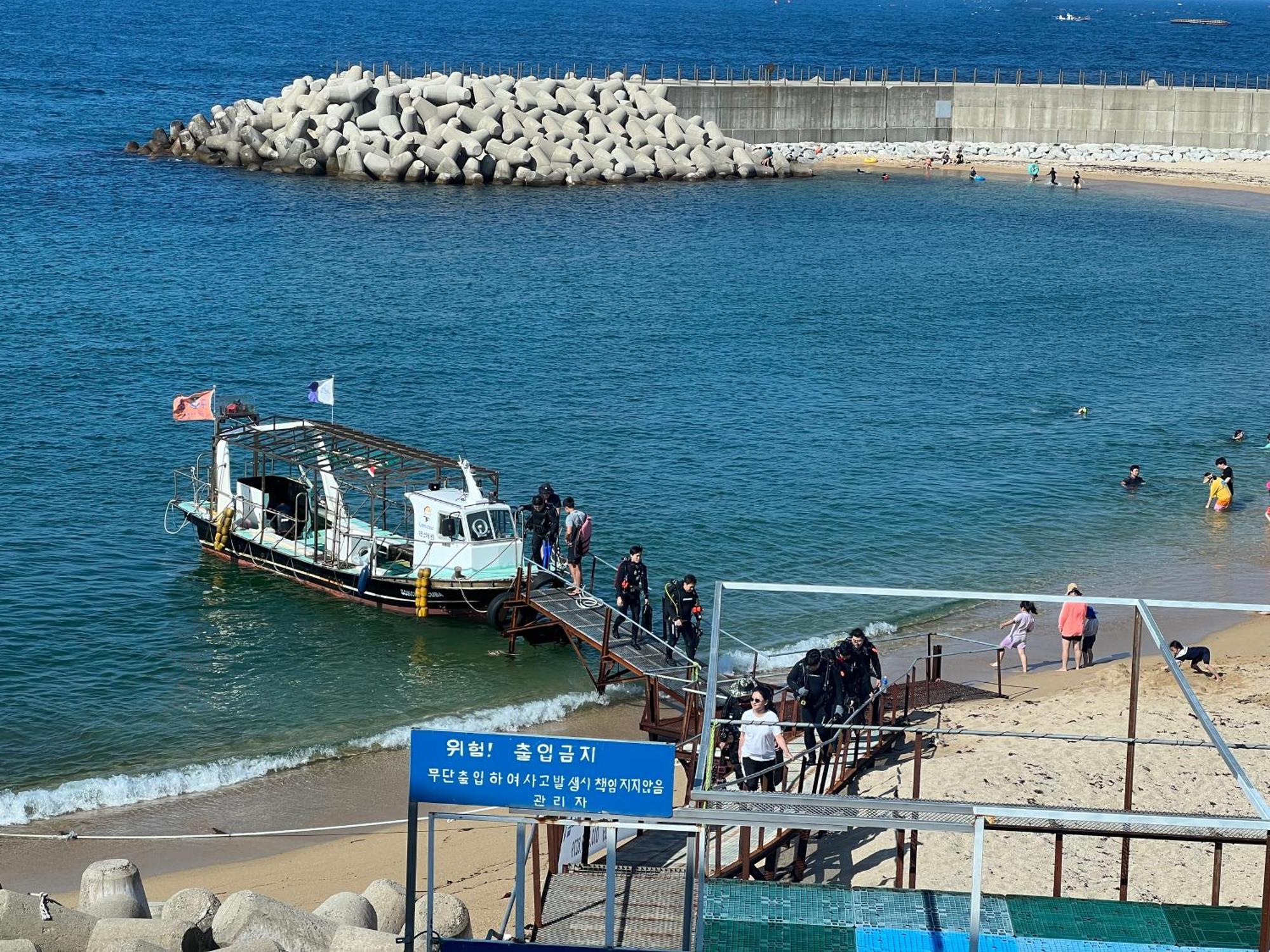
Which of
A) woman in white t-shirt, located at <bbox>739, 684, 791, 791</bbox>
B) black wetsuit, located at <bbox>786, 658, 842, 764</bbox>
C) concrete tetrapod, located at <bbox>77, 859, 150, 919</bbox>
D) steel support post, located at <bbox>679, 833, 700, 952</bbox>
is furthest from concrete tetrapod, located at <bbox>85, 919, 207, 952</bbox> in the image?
black wetsuit, located at <bbox>786, 658, 842, 764</bbox>

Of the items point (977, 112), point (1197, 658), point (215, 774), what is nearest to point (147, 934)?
point (215, 774)

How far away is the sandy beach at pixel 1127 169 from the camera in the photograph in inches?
3130

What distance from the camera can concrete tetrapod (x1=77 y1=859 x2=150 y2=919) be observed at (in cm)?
1507

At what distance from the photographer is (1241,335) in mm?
50531

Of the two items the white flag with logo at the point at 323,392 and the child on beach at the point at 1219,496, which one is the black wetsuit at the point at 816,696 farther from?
the child on beach at the point at 1219,496

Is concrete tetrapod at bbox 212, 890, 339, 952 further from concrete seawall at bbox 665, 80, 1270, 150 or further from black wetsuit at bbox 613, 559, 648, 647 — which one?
concrete seawall at bbox 665, 80, 1270, 150

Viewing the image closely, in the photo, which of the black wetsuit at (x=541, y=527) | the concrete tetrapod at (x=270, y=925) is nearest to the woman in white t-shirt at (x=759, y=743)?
the concrete tetrapod at (x=270, y=925)

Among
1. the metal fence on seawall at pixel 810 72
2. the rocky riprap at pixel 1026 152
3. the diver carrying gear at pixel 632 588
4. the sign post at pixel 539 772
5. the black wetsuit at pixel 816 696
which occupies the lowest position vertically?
the diver carrying gear at pixel 632 588

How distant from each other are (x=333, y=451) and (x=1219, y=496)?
18.8 meters

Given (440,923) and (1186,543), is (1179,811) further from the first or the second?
(1186,543)

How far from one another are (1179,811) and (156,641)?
17.2m

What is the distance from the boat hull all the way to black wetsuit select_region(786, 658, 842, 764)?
9.67 metres

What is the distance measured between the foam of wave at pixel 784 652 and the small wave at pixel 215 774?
255 centimetres

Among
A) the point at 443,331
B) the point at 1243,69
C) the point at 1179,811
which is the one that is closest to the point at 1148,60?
the point at 1243,69
